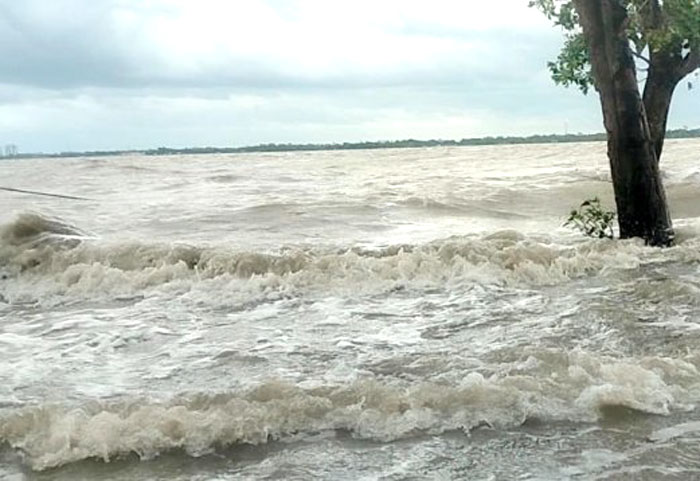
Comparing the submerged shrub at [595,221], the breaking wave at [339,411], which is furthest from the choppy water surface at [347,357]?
the submerged shrub at [595,221]

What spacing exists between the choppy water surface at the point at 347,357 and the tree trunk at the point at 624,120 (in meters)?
0.42

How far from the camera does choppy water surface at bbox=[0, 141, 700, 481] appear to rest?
3.83m

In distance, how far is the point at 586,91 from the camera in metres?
12.0

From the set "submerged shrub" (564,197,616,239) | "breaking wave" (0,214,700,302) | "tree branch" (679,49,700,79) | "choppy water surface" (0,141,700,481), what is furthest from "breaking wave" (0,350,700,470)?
"tree branch" (679,49,700,79)

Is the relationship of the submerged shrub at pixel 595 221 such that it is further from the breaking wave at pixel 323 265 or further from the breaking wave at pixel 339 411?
the breaking wave at pixel 339 411

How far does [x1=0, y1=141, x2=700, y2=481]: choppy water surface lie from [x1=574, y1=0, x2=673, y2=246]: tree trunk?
0.42 m

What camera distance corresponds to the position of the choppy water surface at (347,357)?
A: 12.6ft

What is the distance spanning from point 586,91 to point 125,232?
320 inches

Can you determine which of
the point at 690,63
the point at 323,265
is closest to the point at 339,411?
the point at 323,265

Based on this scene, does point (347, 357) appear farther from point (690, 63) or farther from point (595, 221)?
point (690, 63)

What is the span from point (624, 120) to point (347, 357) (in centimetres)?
568

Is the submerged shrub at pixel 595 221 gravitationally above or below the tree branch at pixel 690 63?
below

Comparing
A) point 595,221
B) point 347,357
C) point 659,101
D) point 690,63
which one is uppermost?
point 690,63

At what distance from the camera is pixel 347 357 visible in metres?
5.70
